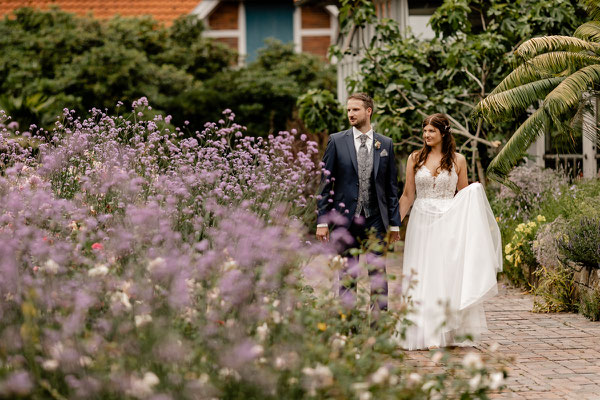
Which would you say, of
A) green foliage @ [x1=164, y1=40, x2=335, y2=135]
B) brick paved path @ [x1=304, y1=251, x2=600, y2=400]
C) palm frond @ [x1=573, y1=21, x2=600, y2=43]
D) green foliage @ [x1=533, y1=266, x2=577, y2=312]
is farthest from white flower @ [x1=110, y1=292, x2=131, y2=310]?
green foliage @ [x1=164, y1=40, x2=335, y2=135]

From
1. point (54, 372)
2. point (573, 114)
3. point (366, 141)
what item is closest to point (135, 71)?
point (573, 114)

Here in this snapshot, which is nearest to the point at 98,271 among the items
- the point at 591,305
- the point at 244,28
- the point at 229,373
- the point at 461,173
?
the point at 229,373

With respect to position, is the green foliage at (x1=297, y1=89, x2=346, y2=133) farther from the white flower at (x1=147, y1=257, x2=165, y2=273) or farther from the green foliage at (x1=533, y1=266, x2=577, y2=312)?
the white flower at (x1=147, y1=257, x2=165, y2=273)

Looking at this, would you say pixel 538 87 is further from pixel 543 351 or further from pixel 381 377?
pixel 381 377

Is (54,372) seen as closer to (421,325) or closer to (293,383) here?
(293,383)

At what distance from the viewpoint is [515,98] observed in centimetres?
989

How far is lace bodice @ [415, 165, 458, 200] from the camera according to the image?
7126 millimetres

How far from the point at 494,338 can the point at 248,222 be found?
3.15m

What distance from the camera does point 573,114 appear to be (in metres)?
9.99

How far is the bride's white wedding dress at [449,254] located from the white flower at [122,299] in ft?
10.9

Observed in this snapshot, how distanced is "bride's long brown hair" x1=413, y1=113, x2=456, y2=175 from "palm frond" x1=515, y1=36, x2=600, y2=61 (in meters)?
3.16

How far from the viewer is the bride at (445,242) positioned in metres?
6.90

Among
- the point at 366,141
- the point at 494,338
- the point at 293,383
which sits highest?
the point at 366,141

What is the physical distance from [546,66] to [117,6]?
16288 mm
